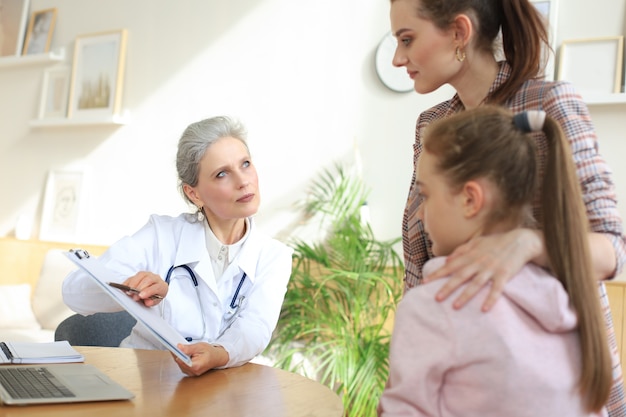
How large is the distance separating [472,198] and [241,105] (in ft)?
11.3

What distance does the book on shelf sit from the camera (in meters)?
1.78

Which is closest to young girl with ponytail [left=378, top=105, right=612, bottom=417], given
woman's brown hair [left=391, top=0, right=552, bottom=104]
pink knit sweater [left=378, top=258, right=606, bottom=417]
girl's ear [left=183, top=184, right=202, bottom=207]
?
pink knit sweater [left=378, top=258, right=606, bottom=417]

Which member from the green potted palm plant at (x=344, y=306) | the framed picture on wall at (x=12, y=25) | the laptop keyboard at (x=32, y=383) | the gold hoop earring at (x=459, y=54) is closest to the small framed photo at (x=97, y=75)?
the framed picture on wall at (x=12, y=25)

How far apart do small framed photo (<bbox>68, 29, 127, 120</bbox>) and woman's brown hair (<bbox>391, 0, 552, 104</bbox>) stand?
147 inches

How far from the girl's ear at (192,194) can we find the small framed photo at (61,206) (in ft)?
9.29

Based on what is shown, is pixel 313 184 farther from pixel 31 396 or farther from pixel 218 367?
pixel 31 396

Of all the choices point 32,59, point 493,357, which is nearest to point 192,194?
point 493,357

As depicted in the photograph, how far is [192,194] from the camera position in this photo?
2420 millimetres

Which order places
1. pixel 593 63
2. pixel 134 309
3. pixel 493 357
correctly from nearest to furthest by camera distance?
1. pixel 493 357
2. pixel 134 309
3. pixel 593 63

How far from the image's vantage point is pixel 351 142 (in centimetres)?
408

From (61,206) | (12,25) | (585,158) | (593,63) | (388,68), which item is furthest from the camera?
(12,25)

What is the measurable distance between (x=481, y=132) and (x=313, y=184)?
3.02 metres

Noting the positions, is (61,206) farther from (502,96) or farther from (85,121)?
(502,96)

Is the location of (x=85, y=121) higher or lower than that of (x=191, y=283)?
higher
